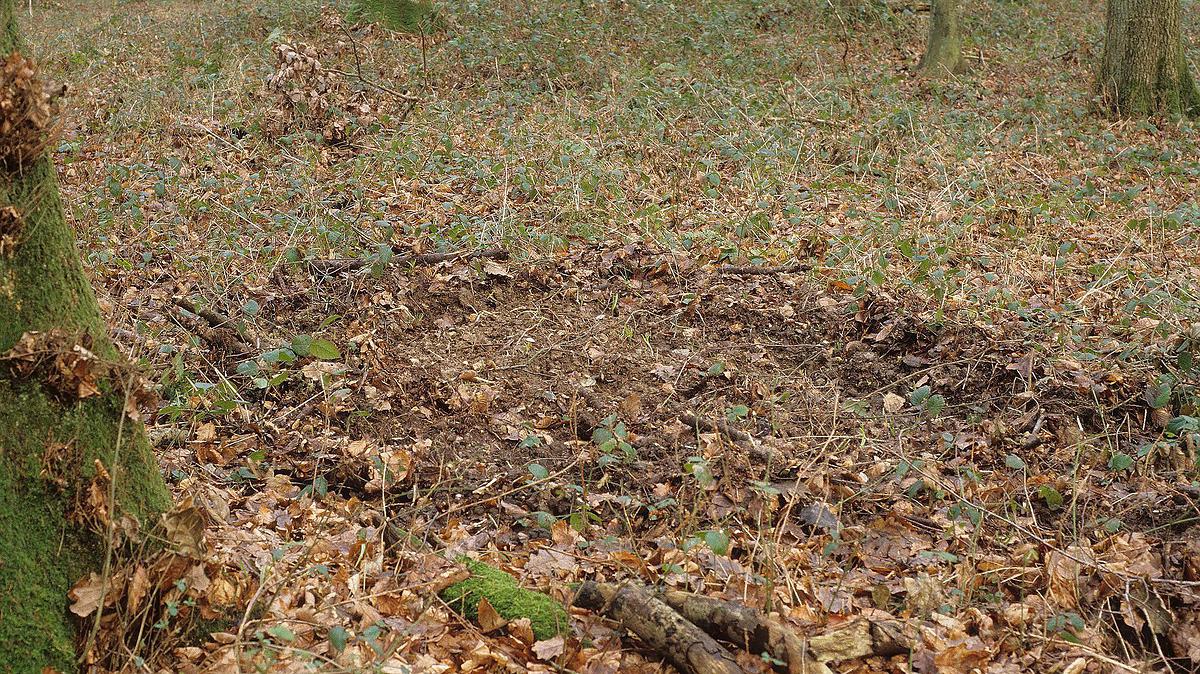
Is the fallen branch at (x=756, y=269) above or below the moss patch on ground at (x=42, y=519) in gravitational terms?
below

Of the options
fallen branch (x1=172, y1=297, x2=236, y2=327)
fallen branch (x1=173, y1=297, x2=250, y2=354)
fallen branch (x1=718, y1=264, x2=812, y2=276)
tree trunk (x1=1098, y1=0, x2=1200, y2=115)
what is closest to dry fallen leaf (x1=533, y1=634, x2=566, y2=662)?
fallen branch (x1=173, y1=297, x2=250, y2=354)

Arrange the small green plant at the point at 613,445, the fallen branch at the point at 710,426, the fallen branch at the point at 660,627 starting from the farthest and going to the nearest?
the fallen branch at the point at 710,426 → the small green plant at the point at 613,445 → the fallen branch at the point at 660,627

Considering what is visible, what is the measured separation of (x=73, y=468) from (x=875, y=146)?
7.69m

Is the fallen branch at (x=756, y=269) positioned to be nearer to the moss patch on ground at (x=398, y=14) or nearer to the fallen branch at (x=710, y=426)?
the fallen branch at (x=710, y=426)

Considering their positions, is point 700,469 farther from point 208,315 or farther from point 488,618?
point 208,315

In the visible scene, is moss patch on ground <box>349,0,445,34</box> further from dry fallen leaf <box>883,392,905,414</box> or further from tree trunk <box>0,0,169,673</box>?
tree trunk <box>0,0,169,673</box>

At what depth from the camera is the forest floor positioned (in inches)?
122

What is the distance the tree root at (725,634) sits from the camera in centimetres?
274

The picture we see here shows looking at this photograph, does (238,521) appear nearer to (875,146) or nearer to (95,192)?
(95,192)

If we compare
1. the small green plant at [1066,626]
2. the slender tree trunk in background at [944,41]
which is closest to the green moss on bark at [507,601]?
the small green plant at [1066,626]

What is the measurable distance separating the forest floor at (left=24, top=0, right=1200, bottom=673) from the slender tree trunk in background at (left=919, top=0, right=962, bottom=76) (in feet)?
6.97

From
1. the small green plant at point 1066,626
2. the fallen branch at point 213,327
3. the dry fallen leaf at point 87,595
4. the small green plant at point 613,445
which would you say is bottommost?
the small green plant at point 613,445

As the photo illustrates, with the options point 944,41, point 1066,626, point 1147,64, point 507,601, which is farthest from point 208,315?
point 944,41

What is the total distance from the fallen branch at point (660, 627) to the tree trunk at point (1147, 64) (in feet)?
30.8
